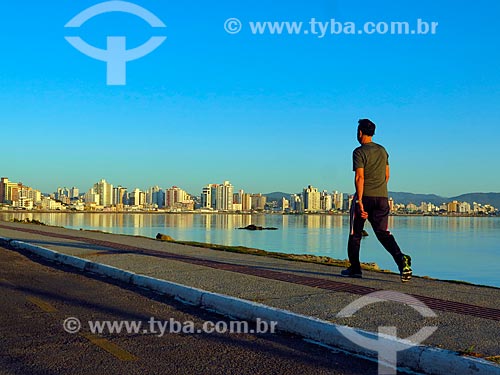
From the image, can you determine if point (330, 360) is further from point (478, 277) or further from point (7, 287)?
point (478, 277)

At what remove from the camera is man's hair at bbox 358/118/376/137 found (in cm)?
973

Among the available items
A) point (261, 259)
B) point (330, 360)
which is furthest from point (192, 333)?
point (261, 259)

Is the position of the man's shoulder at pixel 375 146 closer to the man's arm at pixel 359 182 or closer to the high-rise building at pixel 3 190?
the man's arm at pixel 359 182

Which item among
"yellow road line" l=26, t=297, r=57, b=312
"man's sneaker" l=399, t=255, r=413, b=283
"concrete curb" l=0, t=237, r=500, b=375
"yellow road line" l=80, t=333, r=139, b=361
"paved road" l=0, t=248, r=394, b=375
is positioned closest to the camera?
"concrete curb" l=0, t=237, r=500, b=375

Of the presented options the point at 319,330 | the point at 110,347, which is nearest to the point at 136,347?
the point at 110,347

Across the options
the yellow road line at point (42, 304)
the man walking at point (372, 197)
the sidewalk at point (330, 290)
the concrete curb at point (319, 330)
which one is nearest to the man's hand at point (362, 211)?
the man walking at point (372, 197)

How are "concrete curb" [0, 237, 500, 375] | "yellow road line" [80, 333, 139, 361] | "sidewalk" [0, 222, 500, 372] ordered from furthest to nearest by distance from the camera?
1. "sidewalk" [0, 222, 500, 372]
2. "yellow road line" [80, 333, 139, 361]
3. "concrete curb" [0, 237, 500, 375]

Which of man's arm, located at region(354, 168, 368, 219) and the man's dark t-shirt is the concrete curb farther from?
the man's dark t-shirt

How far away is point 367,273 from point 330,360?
5.90 meters

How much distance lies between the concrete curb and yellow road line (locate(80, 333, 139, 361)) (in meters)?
1.88

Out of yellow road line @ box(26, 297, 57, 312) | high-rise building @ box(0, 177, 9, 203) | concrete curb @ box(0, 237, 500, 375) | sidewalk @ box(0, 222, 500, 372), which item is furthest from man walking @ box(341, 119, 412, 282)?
high-rise building @ box(0, 177, 9, 203)

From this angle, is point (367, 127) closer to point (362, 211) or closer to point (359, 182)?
point (359, 182)

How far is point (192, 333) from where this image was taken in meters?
6.36

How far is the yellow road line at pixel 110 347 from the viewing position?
532 cm
